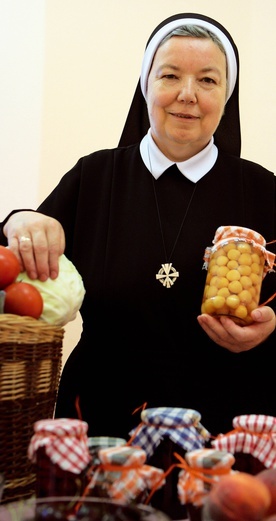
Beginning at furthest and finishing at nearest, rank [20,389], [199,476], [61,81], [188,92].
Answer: [61,81] < [188,92] < [20,389] < [199,476]

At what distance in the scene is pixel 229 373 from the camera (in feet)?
5.38

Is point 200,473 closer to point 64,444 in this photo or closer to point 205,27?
point 64,444

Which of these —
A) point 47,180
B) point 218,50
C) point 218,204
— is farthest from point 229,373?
point 47,180

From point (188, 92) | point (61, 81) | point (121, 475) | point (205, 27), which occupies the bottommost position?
point (121, 475)

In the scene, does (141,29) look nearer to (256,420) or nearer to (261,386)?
(261,386)

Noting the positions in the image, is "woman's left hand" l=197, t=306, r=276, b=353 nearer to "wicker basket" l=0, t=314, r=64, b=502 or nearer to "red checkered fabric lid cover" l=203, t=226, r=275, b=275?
"red checkered fabric lid cover" l=203, t=226, r=275, b=275

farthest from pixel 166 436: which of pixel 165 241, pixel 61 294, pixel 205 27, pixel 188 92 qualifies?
pixel 205 27

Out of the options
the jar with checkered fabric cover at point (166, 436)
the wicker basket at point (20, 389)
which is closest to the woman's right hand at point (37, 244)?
the wicker basket at point (20, 389)

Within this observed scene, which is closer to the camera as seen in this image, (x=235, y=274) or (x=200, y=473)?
(x=200, y=473)

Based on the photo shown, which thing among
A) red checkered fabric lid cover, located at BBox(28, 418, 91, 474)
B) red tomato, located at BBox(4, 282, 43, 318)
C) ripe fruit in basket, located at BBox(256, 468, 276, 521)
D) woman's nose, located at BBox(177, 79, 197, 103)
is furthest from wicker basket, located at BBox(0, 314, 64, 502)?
woman's nose, located at BBox(177, 79, 197, 103)

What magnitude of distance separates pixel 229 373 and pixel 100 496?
0.94 m

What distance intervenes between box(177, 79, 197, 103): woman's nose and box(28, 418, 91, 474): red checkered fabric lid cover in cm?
109

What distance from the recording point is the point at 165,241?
5.75ft

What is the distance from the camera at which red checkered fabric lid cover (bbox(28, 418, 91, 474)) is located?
786 mm
